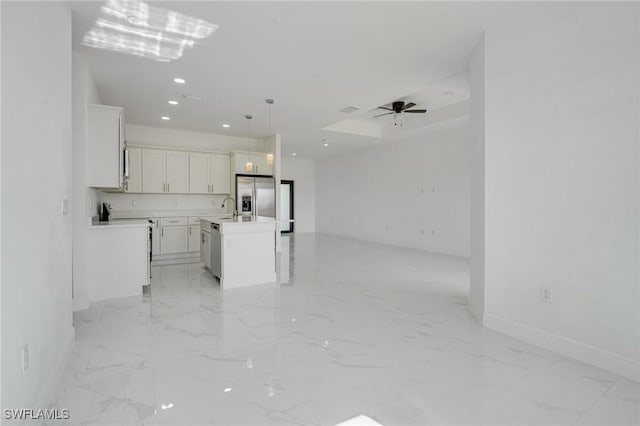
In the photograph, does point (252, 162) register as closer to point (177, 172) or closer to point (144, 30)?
point (177, 172)

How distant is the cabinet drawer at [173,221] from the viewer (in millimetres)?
6014

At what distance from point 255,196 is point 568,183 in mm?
5715

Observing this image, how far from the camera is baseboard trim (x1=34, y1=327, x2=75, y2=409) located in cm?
179

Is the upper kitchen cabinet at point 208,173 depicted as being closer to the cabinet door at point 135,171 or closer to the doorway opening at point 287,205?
the cabinet door at point 135,171

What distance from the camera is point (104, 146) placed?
3.87 meters

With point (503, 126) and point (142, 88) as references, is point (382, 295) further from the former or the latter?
point (142, 88)

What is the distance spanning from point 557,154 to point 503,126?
522mm

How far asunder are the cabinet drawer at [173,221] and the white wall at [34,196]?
3600 mm

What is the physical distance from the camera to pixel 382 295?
13.2 feet

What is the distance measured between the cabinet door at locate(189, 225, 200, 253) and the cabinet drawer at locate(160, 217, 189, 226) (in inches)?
6.3

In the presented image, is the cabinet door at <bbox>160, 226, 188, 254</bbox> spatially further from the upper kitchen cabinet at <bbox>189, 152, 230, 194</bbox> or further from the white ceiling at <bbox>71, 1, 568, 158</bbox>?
the white ceiling at <bbox>71, 1, 568, 158</bbox>

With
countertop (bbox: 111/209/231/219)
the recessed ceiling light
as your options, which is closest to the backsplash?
countertop (bbox: 111/209/231/219)

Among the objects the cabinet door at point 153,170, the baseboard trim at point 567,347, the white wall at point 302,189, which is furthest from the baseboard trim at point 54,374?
the white wall at point 302,189

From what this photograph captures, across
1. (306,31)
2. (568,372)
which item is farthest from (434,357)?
(306,31)
